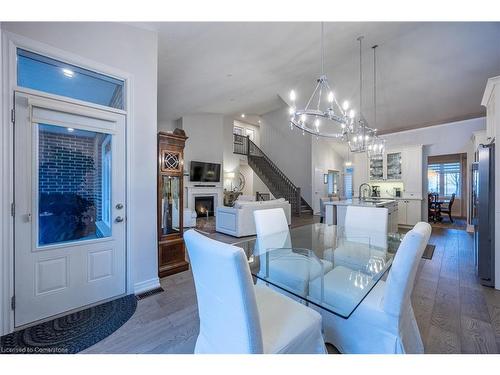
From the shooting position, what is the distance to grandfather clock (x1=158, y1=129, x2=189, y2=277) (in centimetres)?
272

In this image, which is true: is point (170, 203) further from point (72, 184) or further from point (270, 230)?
point (270, 230)

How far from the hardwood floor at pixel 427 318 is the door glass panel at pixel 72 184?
3.21 feet

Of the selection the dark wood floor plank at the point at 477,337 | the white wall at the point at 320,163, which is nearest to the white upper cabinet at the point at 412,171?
the white wall at the point at 320,163

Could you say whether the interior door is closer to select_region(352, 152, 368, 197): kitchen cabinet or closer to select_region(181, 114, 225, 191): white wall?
select_region(352, 152, 368, 197): kitchen cabinet

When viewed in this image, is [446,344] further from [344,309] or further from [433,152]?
[433,152]

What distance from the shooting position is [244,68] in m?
4.27

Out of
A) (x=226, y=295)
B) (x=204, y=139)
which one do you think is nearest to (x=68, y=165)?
(x=226, y=295)

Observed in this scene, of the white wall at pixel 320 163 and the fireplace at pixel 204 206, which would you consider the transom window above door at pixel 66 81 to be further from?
the white wall at pixel 320 163

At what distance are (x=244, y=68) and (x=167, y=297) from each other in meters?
4.26

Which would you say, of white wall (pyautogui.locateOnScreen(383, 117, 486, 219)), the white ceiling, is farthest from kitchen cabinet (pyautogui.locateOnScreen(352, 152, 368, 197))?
the white ceiling

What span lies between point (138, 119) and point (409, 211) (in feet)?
22.7

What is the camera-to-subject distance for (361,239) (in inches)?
97.3
